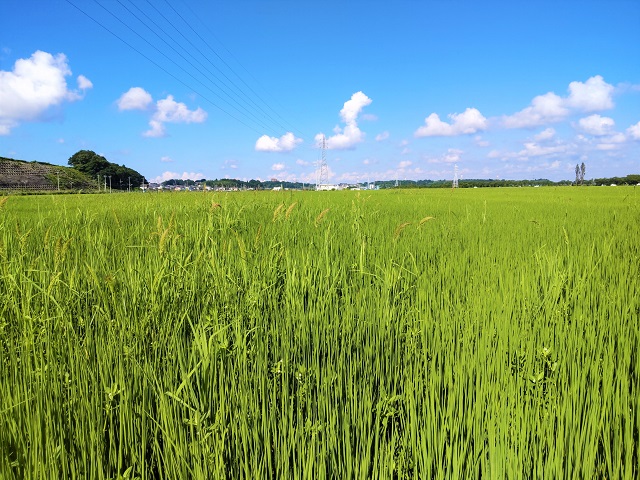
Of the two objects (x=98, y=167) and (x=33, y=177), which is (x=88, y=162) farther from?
(x=33, y=177)

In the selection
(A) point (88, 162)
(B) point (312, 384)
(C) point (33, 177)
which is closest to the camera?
(B) point (312, 384)

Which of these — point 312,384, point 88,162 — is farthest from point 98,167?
point 312,384

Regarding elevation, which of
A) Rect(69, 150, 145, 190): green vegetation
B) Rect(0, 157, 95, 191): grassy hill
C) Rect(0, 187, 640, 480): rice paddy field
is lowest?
Rect(0, 187, 640, 480): rice paddy field

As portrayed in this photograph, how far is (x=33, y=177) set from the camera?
58.7 m

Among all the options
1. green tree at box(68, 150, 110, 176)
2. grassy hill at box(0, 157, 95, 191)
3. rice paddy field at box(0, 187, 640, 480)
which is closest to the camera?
rice paddy field at box(0, 187, 640, 480)

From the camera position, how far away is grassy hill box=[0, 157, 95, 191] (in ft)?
180

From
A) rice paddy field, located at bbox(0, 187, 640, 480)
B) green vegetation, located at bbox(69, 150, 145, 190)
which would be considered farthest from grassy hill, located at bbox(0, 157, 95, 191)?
rice paddy field, located at bbox(0, 187, 640, 480)

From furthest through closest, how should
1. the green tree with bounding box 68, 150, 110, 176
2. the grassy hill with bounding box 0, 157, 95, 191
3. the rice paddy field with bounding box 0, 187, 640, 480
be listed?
the green tree with bounding box 68, 150, 110, 176
the grassy hill with bounding box 0, 157, 95, 191
the rice paddy field with bounding box 0, 187, 640, 480

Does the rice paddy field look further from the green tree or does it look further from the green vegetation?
the green tree

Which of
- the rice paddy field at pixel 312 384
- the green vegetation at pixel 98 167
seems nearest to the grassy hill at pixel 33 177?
the green vegetation at pixel 98 167

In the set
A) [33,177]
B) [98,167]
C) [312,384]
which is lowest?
[312,384]

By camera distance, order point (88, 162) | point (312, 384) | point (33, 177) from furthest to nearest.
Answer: point (88, 162) → point (33, 177) → point (312, 384)

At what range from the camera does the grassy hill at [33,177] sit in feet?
180

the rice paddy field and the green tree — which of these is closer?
the rice paddy field
